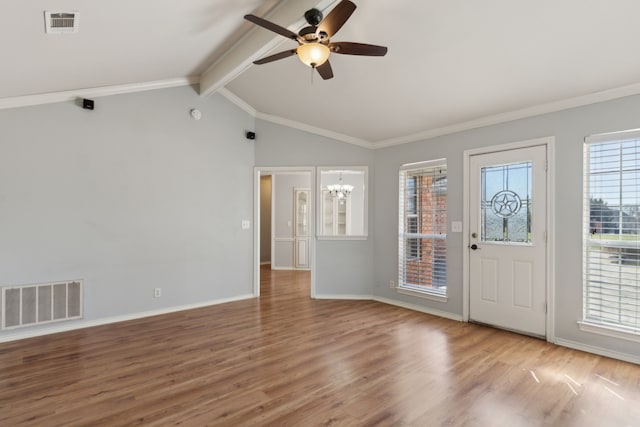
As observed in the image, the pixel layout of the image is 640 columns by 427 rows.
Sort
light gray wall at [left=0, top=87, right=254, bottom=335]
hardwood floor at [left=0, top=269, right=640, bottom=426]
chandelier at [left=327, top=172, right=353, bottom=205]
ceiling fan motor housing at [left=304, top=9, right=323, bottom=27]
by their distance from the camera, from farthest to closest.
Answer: chandelier at [left=327, top=172, right=353, bottom=205]
light gray wall at [left=0, top=87, right=254, bottom=335]
ceiling fan motor housing at [left=304, top=9, right=323, bottom=27]
hardwood floor at [left=0, top=269, right=640, bottom=426]

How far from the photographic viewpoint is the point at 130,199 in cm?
414

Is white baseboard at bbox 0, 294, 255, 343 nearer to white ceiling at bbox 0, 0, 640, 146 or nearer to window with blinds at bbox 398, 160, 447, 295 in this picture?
white ceiling at bbox 0, 0, 640, 146

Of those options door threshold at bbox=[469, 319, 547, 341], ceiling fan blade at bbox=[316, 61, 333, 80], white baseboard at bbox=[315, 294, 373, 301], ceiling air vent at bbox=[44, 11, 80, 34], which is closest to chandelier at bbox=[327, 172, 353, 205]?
white baseboard at bbox=[315, 294, 373, 301]

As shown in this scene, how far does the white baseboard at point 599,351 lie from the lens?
9.64 feet

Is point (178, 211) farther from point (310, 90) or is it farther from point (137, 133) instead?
point (310, 90)

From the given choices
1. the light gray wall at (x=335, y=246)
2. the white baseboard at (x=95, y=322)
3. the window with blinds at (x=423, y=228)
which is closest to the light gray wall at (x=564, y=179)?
the window with blinds at (x=423, y=228)

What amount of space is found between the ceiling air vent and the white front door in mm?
4220

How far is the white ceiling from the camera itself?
2.39 m

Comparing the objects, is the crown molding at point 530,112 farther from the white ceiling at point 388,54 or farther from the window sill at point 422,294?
the window sill at point 422,294

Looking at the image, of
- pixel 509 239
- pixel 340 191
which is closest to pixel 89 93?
pixel 340 191

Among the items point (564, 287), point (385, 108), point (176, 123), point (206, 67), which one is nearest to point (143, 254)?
point (176, 123)

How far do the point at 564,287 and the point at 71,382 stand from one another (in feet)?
15.1

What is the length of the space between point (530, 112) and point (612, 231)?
145cm

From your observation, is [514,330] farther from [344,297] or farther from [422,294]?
[344,297]
